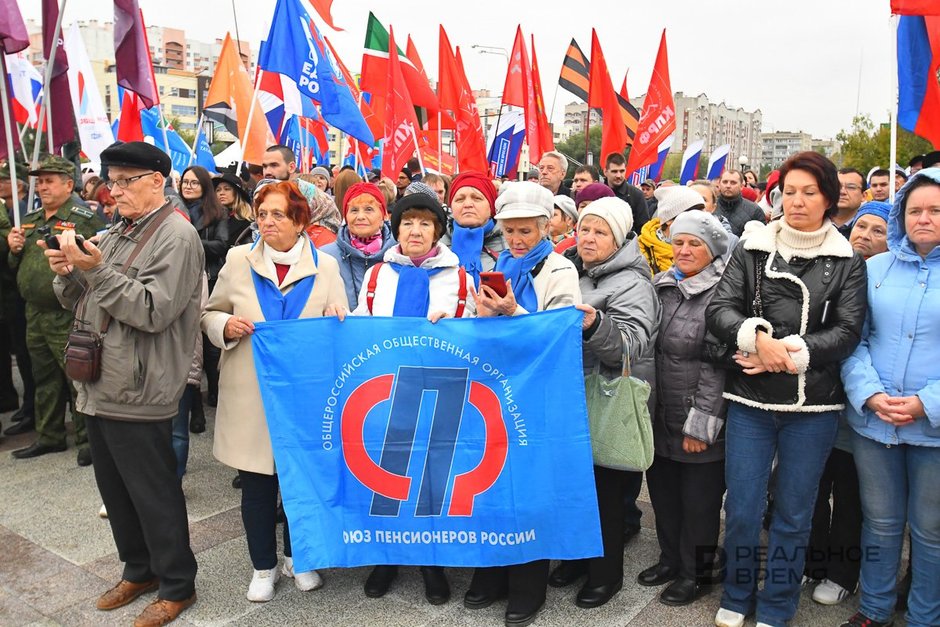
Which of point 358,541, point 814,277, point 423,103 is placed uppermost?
point 423,103

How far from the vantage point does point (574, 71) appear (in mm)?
13742

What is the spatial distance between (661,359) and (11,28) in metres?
5.04

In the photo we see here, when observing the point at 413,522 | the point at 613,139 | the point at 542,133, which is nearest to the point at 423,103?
the point at 542,133

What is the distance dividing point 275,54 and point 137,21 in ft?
4.45

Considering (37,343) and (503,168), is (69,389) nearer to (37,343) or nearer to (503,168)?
(37,343)

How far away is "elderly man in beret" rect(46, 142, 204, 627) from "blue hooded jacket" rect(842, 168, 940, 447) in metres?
2.95

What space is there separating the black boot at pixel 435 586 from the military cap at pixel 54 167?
3894 millimetres

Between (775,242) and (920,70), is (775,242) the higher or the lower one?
the lower one

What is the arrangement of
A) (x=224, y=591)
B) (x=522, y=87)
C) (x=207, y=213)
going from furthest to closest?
(x=522, y=87)
(x=207, y=213)
(x=224, y=591)

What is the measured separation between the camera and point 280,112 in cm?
1155

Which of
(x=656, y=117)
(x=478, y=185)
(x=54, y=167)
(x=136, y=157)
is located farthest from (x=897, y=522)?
(x=656, y=117)

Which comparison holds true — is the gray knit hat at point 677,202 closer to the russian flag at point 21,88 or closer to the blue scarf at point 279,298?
the blue scarf at point 279,298

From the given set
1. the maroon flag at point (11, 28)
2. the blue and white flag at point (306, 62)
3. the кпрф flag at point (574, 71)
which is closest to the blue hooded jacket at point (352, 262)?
the maroon flag at point (11, 28)

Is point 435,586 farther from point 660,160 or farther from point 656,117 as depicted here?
point 660,160
